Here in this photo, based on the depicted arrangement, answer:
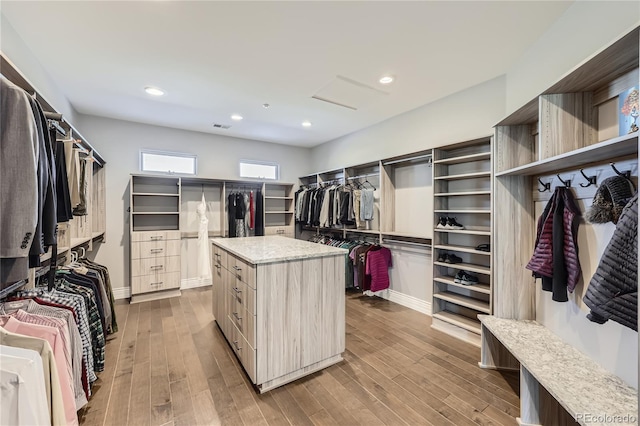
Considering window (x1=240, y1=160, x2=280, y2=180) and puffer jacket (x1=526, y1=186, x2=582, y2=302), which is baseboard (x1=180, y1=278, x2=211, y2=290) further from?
puffer jacket (x1=526, y1=186, x2=582, y2=302)

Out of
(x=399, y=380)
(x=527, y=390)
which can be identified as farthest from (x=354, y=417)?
(x=527, y=390)

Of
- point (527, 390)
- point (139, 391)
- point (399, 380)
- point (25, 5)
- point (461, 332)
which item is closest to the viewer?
point (527, 390)

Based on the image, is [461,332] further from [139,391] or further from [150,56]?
[150,56]

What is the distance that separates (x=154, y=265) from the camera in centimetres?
414

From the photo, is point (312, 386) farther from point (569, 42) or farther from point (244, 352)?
point (569, 42)

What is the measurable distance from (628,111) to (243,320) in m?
2.78

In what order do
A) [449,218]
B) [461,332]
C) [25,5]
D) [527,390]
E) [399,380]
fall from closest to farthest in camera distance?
[527,390], [25,5], [399,380], [461,332], [449,218]

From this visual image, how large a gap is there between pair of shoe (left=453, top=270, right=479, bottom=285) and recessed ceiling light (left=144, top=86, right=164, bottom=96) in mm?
4111

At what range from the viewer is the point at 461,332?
2.92 metres

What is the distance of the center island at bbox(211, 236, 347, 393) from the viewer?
→ 2012mm

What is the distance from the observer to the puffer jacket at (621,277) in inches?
46.4

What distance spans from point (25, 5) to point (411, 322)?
450 centimetres

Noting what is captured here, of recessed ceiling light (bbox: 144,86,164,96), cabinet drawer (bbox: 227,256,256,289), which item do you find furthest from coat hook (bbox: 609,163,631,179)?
recessed ceiling light (bbox: 144,86,164,96)

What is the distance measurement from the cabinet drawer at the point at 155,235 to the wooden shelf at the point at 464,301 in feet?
12.9
